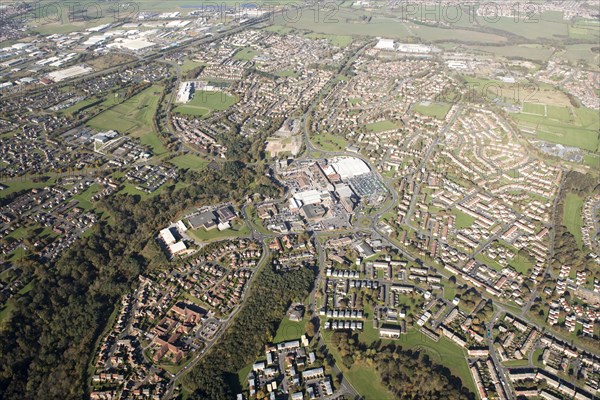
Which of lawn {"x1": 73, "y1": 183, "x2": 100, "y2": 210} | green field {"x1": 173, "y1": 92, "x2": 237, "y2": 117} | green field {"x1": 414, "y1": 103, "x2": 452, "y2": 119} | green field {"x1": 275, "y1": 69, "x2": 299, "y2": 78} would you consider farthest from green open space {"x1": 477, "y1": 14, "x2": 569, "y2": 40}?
lawn {"x1": 73, "y1": 183, "x2": 100, "y2": 210}

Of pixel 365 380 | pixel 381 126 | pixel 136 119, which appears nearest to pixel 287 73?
pixel 381 126

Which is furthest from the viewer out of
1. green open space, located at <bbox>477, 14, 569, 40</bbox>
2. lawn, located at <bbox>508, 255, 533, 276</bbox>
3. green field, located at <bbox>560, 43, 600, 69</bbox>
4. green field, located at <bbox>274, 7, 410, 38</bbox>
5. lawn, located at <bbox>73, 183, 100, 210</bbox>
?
green field, located at <bbox>274, 7, 410, 38</bbox>

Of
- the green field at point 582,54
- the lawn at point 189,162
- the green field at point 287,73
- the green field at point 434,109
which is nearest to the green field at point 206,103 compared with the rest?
the lawn at point 189,162

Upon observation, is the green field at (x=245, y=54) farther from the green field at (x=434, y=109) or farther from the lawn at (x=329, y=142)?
the green field at (x=434, y=109)

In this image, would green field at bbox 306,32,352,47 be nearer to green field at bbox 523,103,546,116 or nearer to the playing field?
green field at bbox 523,103,546,116

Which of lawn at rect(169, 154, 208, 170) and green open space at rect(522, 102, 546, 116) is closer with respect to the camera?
lawn at rect(169, 154, 208, 170)

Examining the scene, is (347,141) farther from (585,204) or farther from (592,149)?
(592,149)

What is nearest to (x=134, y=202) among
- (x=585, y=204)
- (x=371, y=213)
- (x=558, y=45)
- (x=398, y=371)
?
(x=371, y=213)

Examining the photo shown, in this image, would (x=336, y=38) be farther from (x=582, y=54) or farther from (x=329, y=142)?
(x=582, y=54)
